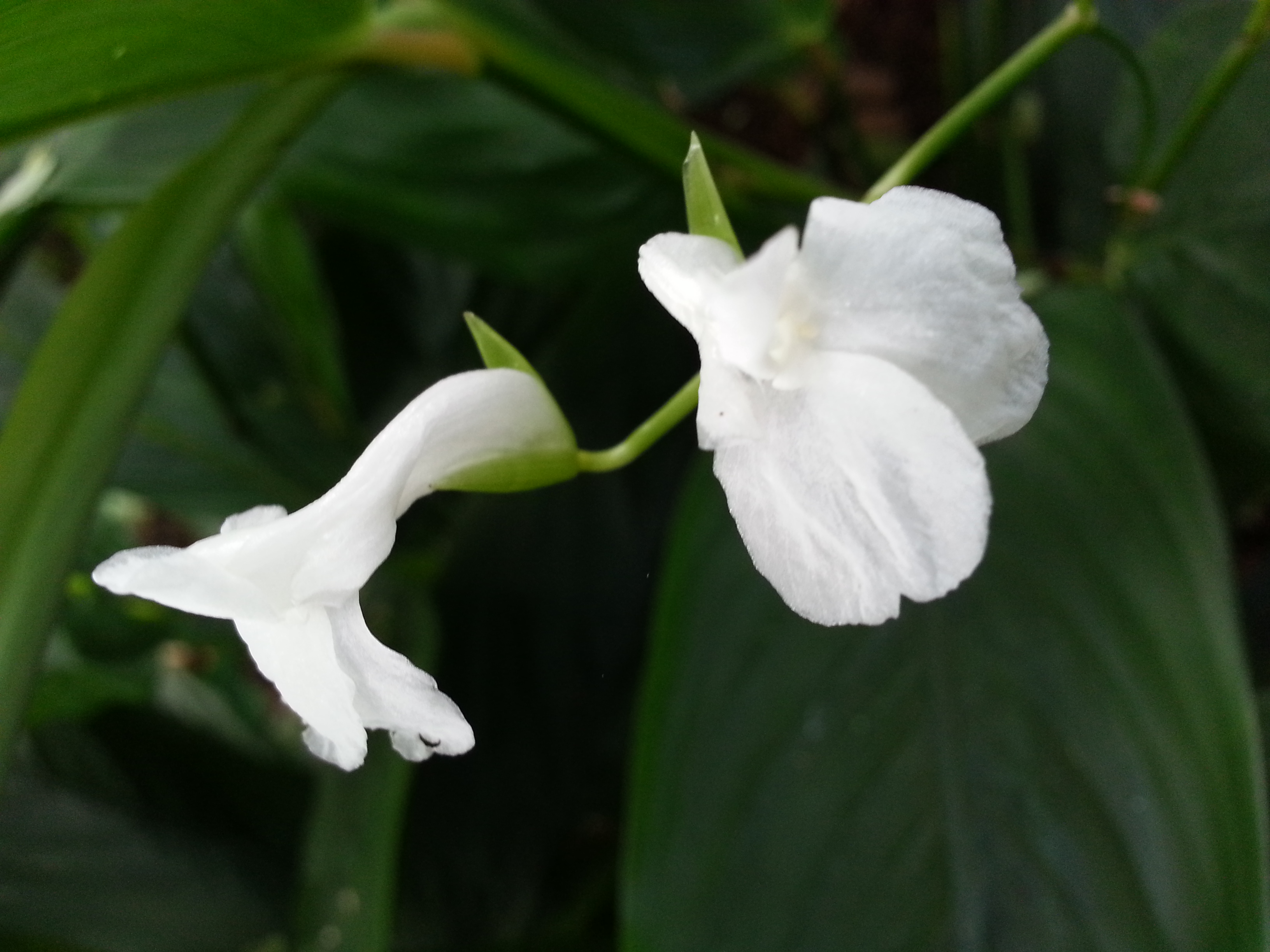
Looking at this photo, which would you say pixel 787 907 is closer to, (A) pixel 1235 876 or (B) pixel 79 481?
(A) pixel 1235 876

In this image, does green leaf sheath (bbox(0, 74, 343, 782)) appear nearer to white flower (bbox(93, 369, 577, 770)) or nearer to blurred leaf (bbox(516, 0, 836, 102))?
white flower (bbox(93, 369, 577, 770))

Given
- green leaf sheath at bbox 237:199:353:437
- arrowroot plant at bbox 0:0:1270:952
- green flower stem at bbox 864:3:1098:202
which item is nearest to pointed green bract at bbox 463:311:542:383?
arrowroot plant at bbox 0:0:1270:952

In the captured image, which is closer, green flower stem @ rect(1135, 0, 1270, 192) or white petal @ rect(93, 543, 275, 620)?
white petal @ rect(93, 543, 275, 620)

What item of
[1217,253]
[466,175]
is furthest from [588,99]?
[1217,253]

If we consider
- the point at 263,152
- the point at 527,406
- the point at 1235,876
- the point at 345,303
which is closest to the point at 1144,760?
the point at 1235,876

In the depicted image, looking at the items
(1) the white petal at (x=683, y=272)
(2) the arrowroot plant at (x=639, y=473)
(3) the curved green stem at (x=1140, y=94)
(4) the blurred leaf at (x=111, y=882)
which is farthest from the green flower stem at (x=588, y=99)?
(4) the blurred leaf at (x=111, y=882)

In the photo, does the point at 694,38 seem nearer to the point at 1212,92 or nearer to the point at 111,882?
the point at 1212,92

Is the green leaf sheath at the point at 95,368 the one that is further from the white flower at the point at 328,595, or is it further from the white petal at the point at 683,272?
the white petal at the point at 683,272
